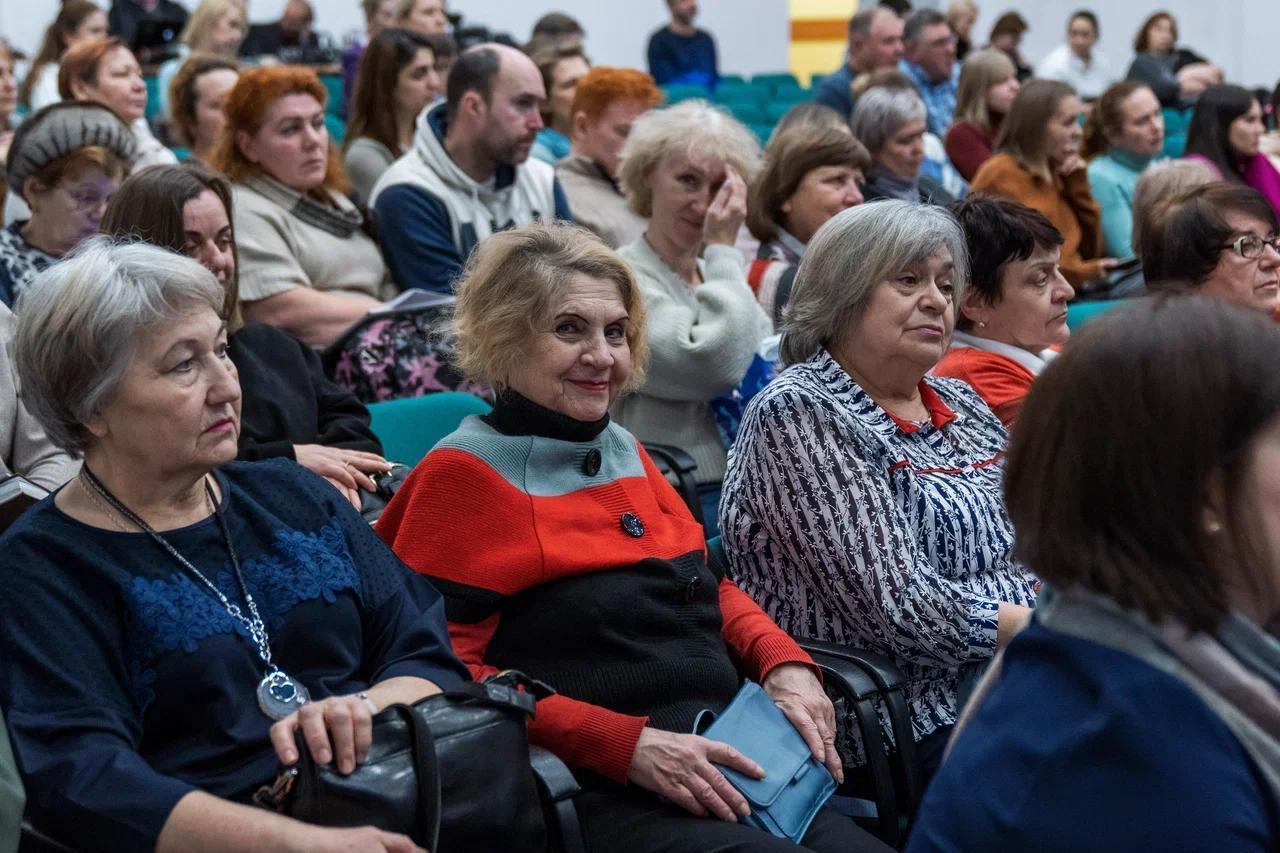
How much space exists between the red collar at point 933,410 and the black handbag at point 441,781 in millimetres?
965

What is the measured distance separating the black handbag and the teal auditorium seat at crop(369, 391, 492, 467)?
126 centimetres

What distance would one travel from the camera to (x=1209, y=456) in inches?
47.4

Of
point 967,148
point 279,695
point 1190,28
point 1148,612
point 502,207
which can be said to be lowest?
point 1190,28

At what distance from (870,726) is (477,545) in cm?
64

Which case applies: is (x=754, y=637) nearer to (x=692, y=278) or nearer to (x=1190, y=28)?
(x=692, y=278)

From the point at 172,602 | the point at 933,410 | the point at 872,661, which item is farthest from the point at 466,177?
the point at 172,602

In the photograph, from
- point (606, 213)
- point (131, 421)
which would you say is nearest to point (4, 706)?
point (131, 421)

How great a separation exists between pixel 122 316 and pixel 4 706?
1.61 feet

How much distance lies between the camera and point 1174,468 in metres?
1.20

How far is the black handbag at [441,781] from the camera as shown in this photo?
5.68ft

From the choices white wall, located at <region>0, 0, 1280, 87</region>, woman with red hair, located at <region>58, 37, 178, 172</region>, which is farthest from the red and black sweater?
white wall, located at <region>0, 0, 1280, 87</region>

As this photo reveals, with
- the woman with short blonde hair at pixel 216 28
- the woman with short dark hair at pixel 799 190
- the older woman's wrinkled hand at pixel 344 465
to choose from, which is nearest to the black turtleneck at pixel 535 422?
the older woman's wrinkled hand at pixel 344 465

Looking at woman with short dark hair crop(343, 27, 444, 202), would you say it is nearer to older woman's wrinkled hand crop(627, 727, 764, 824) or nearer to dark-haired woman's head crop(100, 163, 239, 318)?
dark-haired woman's head crop(100, 163, 239, 318)

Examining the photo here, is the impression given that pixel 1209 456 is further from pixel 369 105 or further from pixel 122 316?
pixel 369 105
